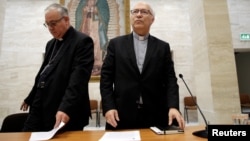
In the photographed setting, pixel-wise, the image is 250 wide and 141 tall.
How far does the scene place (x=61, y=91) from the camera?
182cm

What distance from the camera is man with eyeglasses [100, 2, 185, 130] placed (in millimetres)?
1761

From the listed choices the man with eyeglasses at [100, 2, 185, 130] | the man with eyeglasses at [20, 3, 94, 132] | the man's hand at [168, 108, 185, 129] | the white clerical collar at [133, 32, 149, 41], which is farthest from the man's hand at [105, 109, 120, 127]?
the white clerical collar at [133, 32, 149, 41]

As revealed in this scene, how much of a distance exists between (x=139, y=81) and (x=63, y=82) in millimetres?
647

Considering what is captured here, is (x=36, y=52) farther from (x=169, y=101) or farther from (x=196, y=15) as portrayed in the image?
(x=169, y=101)

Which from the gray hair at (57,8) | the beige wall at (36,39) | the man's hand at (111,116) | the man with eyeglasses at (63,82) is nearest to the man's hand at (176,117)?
the man's hand at (111,116)

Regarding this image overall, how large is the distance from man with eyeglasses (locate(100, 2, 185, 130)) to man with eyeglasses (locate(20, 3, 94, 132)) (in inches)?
7.4

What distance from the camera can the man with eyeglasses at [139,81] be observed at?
176 centimetres

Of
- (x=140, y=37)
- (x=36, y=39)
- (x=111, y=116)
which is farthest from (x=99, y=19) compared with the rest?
(x=111, y=116)

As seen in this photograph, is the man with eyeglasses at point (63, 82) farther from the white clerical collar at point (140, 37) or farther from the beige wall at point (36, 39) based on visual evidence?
the beige wall at point (36, 39)

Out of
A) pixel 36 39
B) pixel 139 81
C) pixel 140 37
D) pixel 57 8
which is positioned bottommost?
pixel 139 81

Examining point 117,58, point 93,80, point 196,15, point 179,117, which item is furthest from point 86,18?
point 179,117

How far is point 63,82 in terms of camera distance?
1.83m

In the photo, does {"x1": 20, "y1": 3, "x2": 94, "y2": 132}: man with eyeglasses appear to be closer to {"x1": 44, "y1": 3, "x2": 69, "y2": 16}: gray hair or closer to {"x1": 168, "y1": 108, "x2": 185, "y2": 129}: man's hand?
{"x1": 44, "y1": 3, "x2": 69, "y2": 16}: gray hair

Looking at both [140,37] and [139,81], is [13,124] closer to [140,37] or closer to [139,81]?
[139,81]
